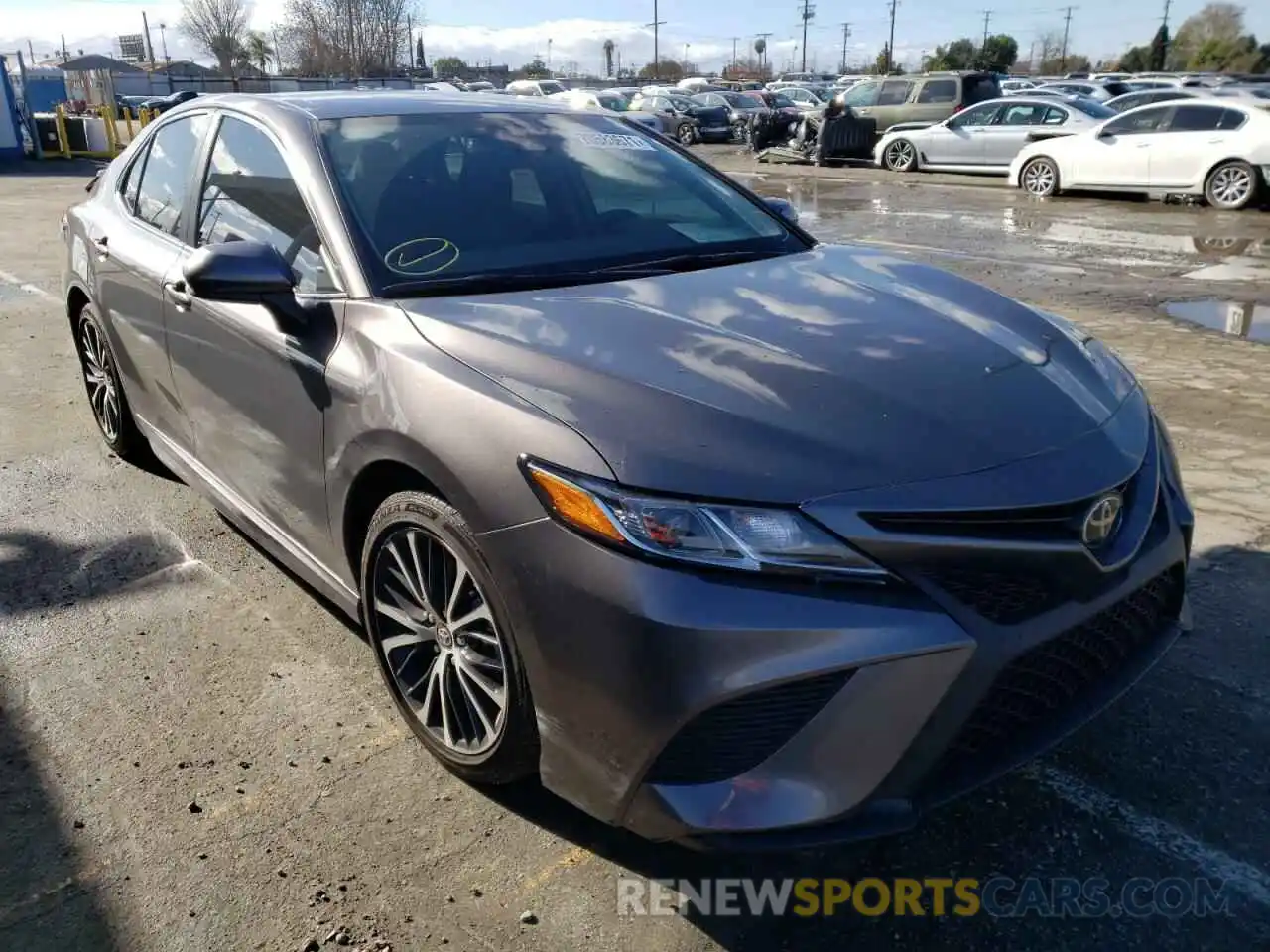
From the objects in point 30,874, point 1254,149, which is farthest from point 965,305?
point 1254,149

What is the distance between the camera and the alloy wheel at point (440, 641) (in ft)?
7.84

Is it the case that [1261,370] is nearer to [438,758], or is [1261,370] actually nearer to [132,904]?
[438,758]

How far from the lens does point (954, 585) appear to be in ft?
6.40

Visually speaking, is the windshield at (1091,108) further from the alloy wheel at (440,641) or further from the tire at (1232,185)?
the alloy wheel at (440,641)

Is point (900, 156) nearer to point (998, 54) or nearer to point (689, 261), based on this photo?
point (689, 261)

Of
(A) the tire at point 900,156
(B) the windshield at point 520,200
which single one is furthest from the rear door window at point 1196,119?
(B) the windshield at point 520,200

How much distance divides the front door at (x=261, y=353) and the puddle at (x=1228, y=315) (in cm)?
664

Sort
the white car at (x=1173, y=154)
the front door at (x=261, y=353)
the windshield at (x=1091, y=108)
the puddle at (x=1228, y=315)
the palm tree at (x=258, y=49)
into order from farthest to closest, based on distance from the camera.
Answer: the palm tree at (x=258, y=49), the windshield at (x=1091, y=108), the white car at (x=1173, y=154), the puddle at (x=1228, y=315), the front door at (x=261, y=353)

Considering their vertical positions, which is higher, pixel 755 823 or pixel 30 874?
pixel 755 823

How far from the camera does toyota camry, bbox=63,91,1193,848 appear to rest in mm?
1923

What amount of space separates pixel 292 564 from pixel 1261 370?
5.80m

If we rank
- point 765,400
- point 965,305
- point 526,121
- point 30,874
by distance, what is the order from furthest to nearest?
point 526,121 < point 965,305 < point 30,874 < point 765,400

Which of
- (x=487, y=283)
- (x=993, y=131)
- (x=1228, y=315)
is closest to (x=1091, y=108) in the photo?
(x=993, y=131)

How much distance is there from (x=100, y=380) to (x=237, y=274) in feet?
8.47
